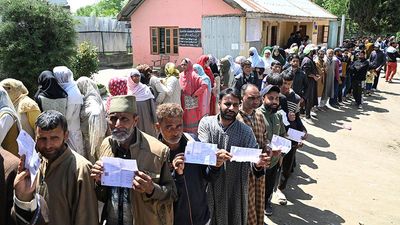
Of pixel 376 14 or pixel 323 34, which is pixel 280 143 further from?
pixel 376 14

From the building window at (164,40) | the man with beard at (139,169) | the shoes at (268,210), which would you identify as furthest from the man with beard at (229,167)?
the building window at (164,40)

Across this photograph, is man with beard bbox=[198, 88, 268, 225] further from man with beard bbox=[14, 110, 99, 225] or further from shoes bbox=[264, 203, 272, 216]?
shoes bbox=[264, 203, 272, 216]

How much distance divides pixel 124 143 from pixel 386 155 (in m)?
7.48

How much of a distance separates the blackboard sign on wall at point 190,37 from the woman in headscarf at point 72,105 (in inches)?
526

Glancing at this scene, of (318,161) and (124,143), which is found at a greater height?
(124,143)

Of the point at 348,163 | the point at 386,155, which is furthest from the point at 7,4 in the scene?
the point at 386,155

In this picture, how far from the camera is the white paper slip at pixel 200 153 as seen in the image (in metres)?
2.67

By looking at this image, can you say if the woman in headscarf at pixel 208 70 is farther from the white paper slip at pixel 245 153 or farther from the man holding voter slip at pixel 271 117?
the white paper slip at pixel 245 153

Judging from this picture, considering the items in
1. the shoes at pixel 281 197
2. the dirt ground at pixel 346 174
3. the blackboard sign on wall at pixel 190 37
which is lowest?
the dirt ground at pixel 346 174

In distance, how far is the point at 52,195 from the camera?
7.52 ft

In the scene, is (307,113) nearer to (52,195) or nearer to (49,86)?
(49,86)

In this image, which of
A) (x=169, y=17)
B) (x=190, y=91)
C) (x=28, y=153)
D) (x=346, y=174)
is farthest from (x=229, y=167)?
(x=169, y=17)

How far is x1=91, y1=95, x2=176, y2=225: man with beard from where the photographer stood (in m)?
2.54

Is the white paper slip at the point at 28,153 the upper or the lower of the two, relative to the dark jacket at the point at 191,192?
upper
